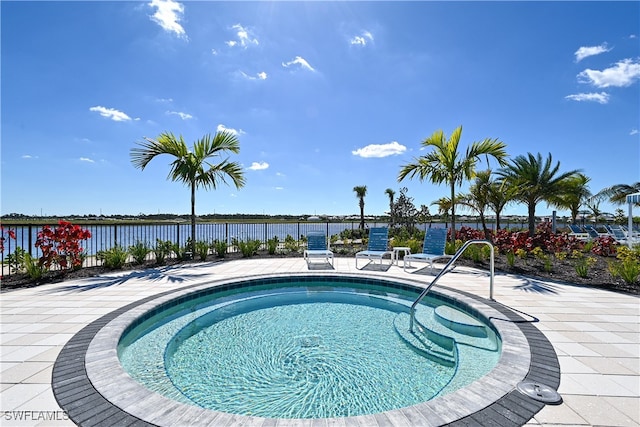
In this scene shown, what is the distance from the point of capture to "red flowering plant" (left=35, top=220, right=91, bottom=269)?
597 centimetres

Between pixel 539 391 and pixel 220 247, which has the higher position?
pixel 220 247

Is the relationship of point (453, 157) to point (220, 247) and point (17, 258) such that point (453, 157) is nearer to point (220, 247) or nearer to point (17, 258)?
point (220, 247)

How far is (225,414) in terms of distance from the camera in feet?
5.83

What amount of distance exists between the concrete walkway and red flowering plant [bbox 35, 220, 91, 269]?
1062 millimetres

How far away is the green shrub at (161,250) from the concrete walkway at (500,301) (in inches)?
39.6

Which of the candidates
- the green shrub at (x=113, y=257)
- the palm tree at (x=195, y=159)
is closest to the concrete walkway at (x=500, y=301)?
the green shrub at (x=113, y=257)

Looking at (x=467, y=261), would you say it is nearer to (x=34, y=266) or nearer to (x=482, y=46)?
(x=482, y=46)

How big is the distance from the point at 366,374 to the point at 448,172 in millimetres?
6904

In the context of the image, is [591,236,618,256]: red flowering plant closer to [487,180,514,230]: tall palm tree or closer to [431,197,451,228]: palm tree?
[487,180,514,230]: tall palm tree

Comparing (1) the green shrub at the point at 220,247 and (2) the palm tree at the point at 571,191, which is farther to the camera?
(2) the palm tree at the point at 571,191

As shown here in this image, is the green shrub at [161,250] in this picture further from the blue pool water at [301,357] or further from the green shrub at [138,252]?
the blue pool water at [301,357]

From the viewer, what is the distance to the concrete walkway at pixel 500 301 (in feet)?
6.05

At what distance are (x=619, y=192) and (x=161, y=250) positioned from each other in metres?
23.0

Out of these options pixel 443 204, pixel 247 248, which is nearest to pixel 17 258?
pixel 247 248
